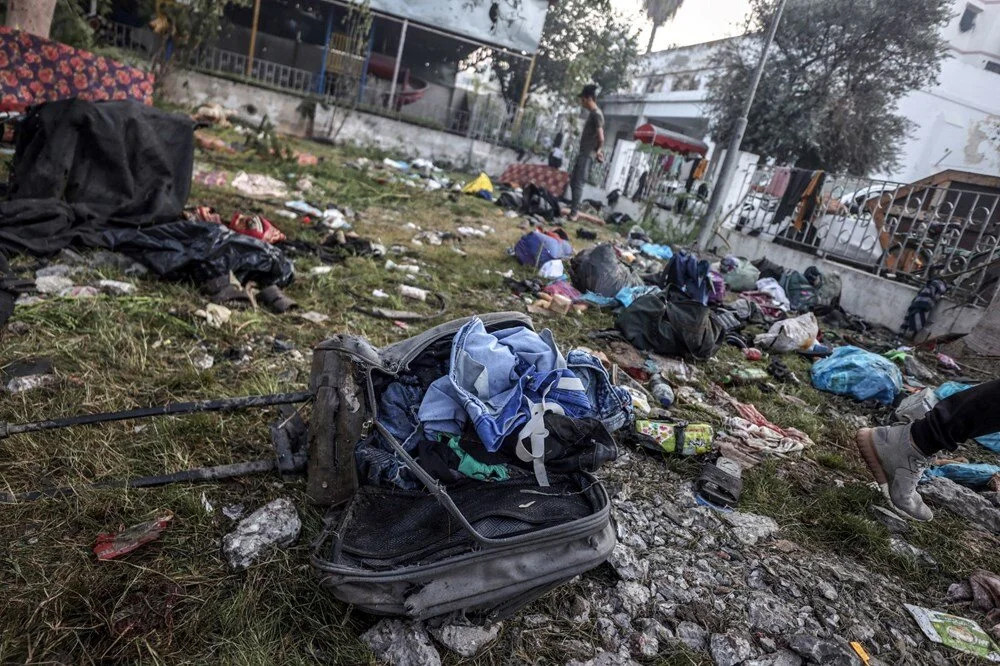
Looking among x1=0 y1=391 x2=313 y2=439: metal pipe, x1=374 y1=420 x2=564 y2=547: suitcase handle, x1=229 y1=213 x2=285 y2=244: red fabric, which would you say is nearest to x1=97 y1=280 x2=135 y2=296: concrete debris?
x1=229 y1=213 x2=285 y2=244: red fabric

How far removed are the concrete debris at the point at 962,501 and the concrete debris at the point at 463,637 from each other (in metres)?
2.35

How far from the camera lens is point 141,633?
1.22m

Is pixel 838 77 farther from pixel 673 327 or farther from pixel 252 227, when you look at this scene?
pixel 252 227

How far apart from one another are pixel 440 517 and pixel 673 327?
2668 mm

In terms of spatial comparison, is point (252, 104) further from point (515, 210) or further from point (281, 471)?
point (281, 471)

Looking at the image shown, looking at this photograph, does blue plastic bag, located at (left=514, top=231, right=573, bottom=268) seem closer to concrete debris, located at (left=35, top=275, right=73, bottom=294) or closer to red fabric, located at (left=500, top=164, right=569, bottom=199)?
concrete debris, located at (left=35, top=275, right=73, bottom=294)

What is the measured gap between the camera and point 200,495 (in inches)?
64.4

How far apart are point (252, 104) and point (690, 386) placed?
1172 centimetres

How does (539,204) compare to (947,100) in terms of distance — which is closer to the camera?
(539,204)

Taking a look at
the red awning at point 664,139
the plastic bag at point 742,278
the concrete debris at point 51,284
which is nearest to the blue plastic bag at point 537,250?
the plastic bag at point 742,278

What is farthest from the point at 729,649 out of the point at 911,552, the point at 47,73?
the point at 47,73

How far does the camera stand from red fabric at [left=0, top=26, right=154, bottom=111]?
17.1 ft

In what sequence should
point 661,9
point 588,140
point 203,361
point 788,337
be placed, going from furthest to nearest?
point 661,9 < point 588,140 < point 788,337 < point 203,361

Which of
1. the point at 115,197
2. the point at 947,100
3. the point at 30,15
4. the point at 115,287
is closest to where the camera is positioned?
the point at 115,287
